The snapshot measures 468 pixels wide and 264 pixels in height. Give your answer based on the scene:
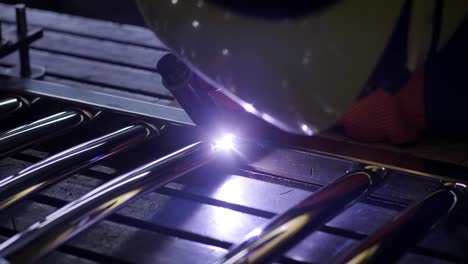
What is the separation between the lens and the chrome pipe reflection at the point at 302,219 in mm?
543

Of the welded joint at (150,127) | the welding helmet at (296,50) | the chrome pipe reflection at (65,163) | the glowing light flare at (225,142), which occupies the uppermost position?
the welded joint at (150,127)

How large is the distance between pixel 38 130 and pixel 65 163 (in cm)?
9

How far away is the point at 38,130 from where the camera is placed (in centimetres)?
78

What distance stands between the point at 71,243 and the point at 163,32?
0.25 metres

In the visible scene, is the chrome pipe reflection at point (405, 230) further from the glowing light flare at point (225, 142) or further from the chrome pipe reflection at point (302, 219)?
the glowing light flare at point (225, 142)

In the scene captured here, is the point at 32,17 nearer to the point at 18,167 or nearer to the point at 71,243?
the point at 18,167

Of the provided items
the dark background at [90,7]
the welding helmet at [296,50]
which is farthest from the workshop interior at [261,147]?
the dark background at [90,7]

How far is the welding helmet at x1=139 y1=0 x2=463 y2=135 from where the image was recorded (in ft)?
1.35

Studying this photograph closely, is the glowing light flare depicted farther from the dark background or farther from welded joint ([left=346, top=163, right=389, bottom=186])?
the dark background

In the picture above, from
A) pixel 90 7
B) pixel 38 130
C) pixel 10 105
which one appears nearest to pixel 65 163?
pixel 38 130

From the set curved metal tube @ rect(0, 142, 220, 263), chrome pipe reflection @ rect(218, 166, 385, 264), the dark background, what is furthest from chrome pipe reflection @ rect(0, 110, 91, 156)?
the dark background

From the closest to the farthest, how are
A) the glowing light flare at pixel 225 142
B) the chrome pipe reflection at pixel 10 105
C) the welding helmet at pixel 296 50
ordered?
the welding helmet at pixel 296 50 < the glowing light flare at pixel 225 142 < the chrome pipe reflection at pixel 10 105

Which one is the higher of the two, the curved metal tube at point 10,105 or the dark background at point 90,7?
the dark background at point 90,7

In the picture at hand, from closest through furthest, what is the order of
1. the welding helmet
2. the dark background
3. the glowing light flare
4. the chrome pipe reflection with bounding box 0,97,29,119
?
the welding helmet → the glowing light flare → the chrome pipe reflection with bounding box 0,97,29,119 → the dark background
